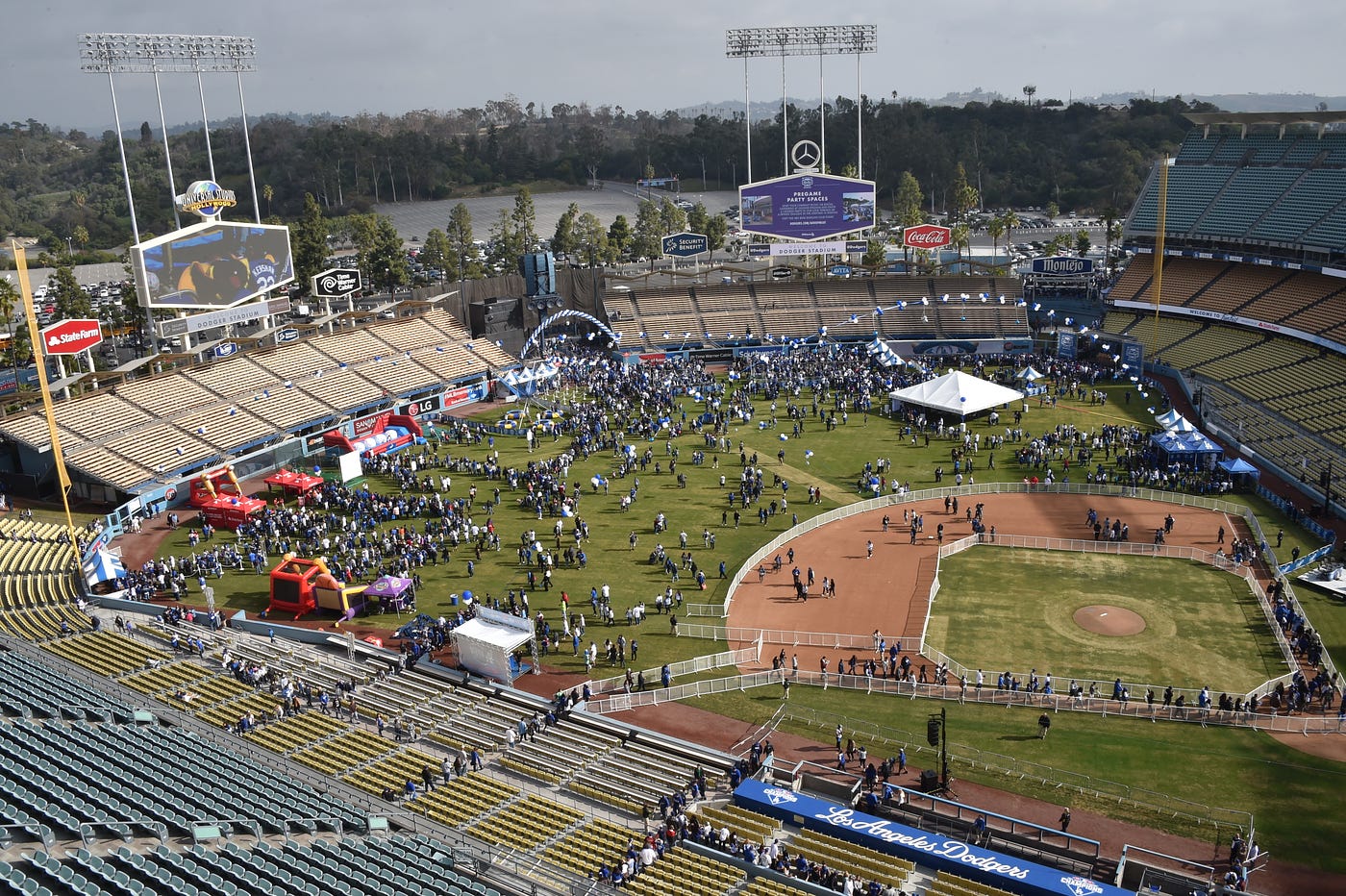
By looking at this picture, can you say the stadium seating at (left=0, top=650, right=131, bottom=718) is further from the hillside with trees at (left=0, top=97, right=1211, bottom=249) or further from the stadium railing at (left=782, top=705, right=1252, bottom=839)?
the hillside with trees at (left=0, top=97, right=1211, bottom=249)

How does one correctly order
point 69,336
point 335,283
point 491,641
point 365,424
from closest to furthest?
point 491,641, point 69,336, point 365,424, point 335,283

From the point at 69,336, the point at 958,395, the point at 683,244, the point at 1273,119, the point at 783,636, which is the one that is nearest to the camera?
the point at 783,636

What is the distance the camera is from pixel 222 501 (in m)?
48.3

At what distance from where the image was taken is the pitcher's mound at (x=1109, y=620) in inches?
1425

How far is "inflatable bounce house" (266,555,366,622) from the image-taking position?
38500mm

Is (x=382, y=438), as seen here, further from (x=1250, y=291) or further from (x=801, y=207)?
(x=1250, y=291)

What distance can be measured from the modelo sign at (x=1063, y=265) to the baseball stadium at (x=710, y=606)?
7.03m

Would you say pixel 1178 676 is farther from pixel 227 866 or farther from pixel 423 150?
pixel 423 150

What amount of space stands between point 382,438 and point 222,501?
1087cm

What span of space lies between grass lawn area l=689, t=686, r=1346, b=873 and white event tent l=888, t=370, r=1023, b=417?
29463 millimetres

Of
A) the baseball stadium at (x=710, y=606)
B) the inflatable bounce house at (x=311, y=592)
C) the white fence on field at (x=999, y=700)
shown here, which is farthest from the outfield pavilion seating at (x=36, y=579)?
the white fence on field at (x=999, y=700)

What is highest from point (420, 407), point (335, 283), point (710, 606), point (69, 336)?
point (335, 283)

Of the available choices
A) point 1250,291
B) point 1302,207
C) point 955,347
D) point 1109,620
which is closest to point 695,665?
point 1109,620

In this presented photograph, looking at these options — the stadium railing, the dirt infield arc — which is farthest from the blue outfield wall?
the dirt infield arc
